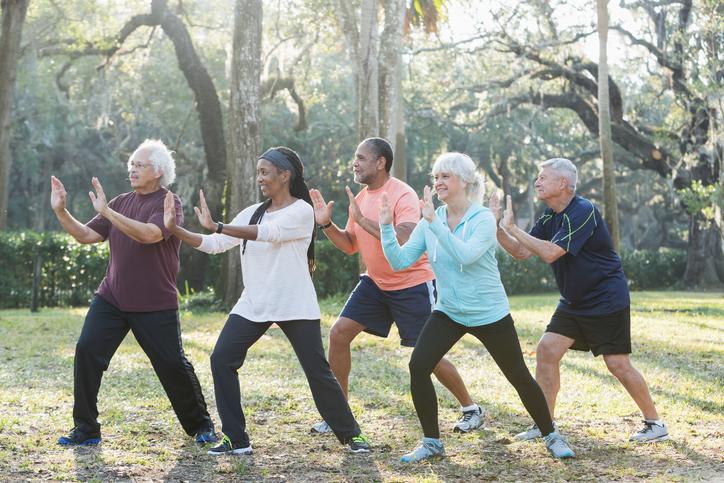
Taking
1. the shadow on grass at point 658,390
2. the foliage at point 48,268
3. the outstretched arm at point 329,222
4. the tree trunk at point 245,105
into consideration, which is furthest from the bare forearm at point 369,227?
the foliage at point 48,268

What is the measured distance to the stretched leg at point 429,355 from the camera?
19.4 ft

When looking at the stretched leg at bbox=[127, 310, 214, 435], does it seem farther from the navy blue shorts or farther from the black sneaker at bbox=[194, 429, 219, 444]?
the navy blue shorts

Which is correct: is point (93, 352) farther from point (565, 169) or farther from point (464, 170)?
point (565, 169)

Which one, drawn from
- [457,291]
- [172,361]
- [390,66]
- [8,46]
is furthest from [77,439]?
[8,46]

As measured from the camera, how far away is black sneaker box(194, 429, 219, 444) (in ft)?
21.5

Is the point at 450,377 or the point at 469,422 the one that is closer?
the point at 450,377

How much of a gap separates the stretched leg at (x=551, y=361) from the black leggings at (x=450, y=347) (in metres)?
0.76

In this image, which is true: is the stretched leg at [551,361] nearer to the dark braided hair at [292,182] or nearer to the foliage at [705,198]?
the dark braided hair at [292,182]

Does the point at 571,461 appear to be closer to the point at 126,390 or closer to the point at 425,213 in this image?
the point at 425,213

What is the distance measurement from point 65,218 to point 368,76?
37.7 ft

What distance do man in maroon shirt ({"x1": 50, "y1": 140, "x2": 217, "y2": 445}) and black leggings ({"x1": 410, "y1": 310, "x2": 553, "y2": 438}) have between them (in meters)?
1.48

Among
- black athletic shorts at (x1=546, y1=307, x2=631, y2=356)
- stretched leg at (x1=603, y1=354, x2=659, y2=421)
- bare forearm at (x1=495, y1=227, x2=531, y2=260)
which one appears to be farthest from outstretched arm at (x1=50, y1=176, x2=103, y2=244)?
stretched leg at (x1=603, y1=354, x2=659, y2=421)

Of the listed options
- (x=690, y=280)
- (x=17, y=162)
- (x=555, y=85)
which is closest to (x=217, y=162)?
(x=555, y=85)

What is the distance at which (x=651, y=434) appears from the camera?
22.1 ft
